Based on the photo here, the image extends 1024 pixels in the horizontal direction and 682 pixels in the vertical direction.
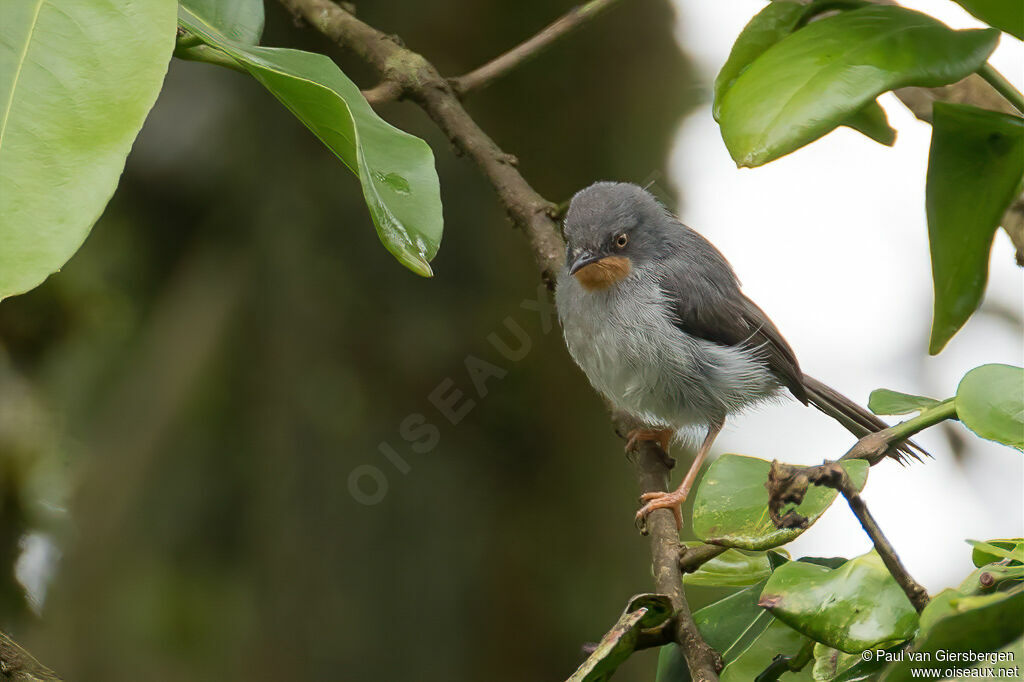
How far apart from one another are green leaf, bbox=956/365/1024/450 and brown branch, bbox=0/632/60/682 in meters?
1.37

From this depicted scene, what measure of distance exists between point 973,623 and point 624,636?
409mm

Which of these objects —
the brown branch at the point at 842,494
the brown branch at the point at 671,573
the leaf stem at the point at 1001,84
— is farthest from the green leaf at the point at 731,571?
the leaf stem at the point at 1001,84

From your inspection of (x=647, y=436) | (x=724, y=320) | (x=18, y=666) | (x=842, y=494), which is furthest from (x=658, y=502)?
(x=18, y=666)

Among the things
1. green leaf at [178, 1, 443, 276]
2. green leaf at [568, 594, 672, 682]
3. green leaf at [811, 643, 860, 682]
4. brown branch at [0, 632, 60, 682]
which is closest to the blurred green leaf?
green leaf at [178, 1, 443, 276]

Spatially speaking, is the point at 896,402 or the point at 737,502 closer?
the point at 737,502

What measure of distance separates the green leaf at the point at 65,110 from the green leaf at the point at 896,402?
3.93 feet

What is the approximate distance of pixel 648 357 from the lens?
2904 millimetres

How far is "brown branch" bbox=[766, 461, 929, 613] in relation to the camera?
→ 1023 millimetres

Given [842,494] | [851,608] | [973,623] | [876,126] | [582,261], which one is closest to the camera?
[973,623]

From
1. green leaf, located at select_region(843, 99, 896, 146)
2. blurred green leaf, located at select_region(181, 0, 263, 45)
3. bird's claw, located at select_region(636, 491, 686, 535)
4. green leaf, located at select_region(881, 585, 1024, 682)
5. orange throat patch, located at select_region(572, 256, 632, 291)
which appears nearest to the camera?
green leaf, located at select_region(881, 585, 1024, 682)

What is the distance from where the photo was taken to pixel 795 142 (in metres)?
1.23

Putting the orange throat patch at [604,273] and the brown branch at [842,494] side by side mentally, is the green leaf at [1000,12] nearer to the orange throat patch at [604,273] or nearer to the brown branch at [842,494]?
the brown branch at [842,494]

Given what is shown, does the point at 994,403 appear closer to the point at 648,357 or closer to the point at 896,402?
the point at 896,402

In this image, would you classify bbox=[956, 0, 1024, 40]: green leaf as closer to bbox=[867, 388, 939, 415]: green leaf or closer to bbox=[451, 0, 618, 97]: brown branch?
bbox=[867, 388, 939, 415]: green leaf
